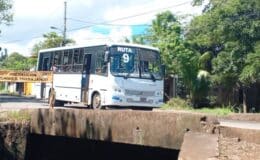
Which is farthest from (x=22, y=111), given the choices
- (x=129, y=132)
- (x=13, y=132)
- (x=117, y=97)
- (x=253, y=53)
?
(x=253, y=53)

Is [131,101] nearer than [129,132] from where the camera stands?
No

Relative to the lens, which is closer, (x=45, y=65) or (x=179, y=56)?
(x=45, y=65)

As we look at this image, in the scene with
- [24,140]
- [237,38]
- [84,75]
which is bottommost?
[24,140]

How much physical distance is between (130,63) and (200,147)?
11.4 meters

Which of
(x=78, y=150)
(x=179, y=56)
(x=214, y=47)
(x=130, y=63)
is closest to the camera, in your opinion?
(x=78, y=150)

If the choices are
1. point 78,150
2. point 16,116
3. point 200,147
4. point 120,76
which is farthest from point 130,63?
point 200,147

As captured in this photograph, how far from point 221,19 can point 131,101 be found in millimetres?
10056

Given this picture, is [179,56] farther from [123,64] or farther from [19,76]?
[19,76]

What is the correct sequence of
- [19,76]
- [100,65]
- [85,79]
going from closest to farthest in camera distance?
1. [19,76]
2. [100,65]
3. [85,79]

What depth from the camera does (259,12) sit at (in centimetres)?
2662

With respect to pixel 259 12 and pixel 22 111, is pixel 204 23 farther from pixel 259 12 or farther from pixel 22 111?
pixel 22 111

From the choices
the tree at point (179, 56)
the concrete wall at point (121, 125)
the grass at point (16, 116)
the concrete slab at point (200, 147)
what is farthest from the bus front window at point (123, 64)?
the tree at point (179, 56)

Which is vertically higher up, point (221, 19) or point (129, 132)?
point (221, 19)

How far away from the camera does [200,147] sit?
7.76 metres
